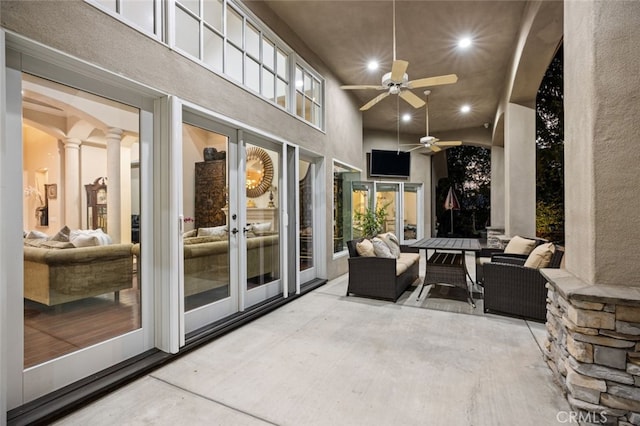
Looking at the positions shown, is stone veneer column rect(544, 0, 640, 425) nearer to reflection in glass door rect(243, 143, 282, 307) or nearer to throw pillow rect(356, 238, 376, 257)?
throw pillow rect(356, 238, 376, 257)

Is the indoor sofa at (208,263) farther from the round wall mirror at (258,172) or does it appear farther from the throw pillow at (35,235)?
the throw pillow at (35,235)

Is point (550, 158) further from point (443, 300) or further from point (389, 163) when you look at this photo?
point (443, 300)

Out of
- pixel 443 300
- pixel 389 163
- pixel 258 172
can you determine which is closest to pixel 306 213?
pixel 258 172

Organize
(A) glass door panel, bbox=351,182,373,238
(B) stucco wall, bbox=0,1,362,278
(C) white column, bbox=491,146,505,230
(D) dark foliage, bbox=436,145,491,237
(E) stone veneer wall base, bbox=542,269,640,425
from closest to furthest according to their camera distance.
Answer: (E) stone veneer wall base, bbox=542,269,640,425 → (B) stucco wall, bbox=0,1,362,278 → (A) glass door panel, bbox=351,182,373,238 → (C) white column, bbox=491,146,505,230 → (D) dark foliage, bbox=436,145,491,237

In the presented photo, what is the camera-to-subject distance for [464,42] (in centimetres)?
477

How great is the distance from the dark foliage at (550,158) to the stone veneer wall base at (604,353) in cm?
634

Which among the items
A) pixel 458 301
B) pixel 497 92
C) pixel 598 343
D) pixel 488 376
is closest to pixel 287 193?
pixel 458 301

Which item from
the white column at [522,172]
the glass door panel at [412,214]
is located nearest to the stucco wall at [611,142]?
the white column at [522,172]

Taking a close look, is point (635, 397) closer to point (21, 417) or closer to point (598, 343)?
point (598, 343)

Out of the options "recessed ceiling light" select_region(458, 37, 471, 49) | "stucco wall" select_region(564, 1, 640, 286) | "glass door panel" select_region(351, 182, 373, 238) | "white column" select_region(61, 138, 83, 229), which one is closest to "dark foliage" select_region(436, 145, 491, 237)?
"glass door panel" select_region(351, 182, 373, 238)

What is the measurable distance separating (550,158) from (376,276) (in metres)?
6.12

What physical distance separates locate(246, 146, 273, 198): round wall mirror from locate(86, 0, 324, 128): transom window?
73 centimetres

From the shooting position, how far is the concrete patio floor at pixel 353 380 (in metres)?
1.95

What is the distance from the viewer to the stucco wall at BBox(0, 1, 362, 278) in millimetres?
1911
